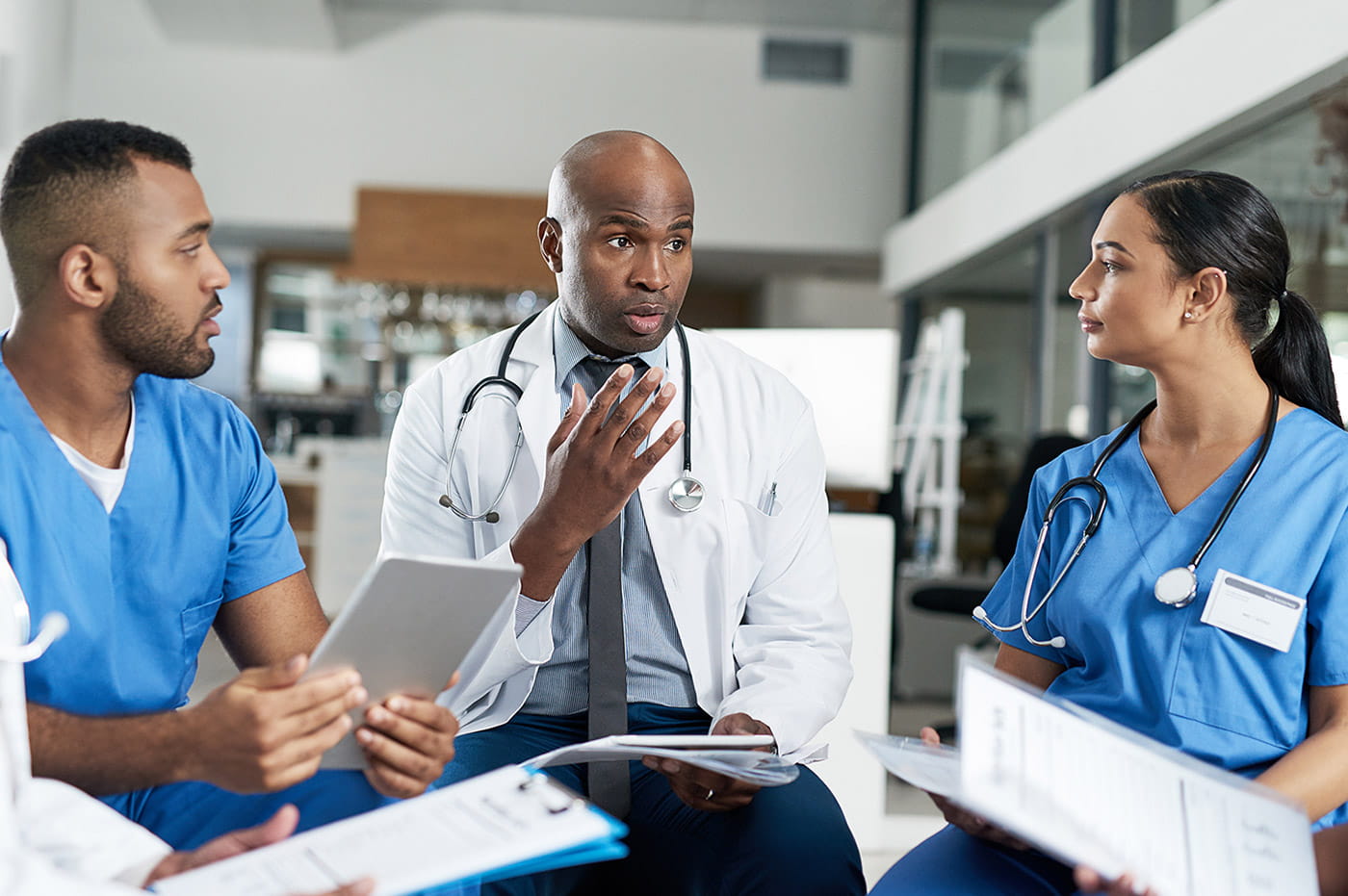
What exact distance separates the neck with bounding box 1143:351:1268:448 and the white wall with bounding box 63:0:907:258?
6432 millimetres

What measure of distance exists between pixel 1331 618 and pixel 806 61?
7.21 meters

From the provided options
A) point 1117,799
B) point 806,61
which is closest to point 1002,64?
point 806,61

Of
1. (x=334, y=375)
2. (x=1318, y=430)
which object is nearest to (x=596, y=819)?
(x=1318, y=430)

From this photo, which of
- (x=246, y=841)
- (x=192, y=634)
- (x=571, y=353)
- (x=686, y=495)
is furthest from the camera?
(x=571, y=353)

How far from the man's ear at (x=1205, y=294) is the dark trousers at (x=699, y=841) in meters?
0.72

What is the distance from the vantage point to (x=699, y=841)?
54.6 inches

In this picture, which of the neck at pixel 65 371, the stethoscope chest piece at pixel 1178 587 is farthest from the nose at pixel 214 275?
the stethoscope chest piece at pixel 1178 587

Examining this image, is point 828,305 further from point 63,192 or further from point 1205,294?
point 63,192

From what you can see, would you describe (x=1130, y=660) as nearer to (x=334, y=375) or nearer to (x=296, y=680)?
(x=296, y=680)

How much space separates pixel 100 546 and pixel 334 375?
23.7 ft

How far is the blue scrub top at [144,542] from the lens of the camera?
1189 millimetres

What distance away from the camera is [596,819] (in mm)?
921

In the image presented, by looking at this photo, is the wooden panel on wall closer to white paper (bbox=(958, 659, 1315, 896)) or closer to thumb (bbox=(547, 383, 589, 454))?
thumb (bbox=(547, 383, 589, 454))

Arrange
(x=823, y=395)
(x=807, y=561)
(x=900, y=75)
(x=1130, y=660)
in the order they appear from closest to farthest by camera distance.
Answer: (x=1130, y=660) < (x=807, y=561) < (x=823, y=395) < (x=900, y=75)
